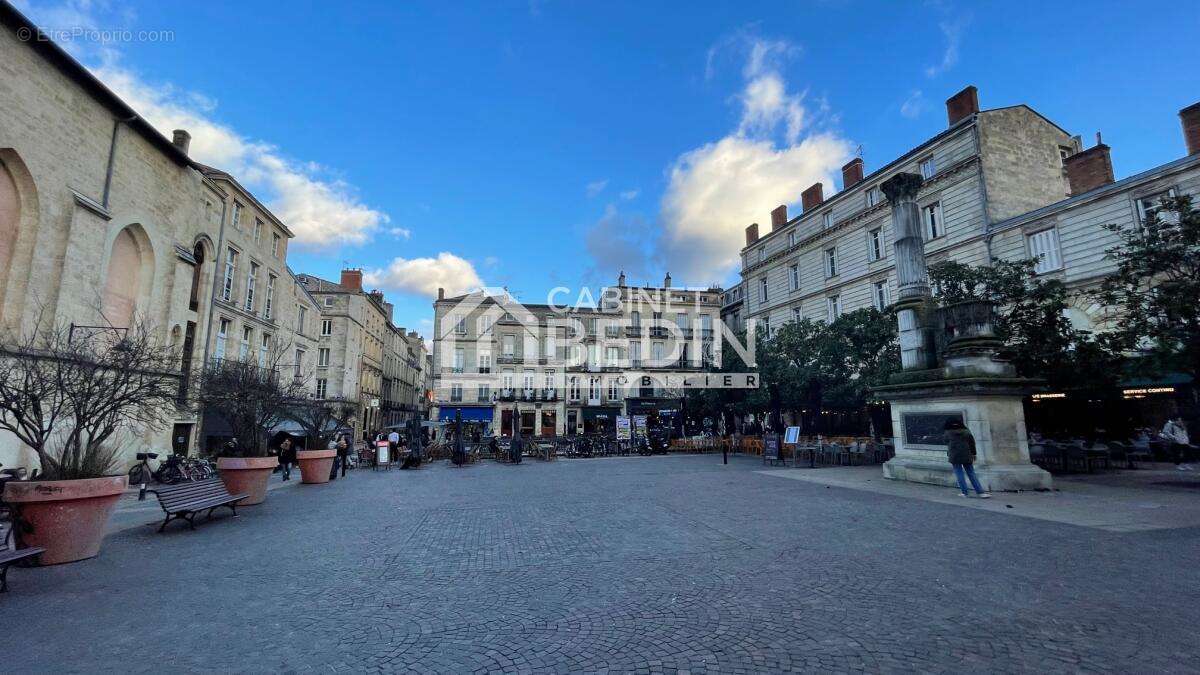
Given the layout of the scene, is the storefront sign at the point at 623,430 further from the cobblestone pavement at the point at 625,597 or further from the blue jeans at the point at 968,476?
the cobblestone pavement at the point at 625,597

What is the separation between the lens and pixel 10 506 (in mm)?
6082

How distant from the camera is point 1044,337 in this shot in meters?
14.4

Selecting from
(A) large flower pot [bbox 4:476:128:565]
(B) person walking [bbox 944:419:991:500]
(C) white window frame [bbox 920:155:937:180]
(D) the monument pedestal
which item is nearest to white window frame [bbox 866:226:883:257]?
(C) white window frame [bbox 920:155:937:180]

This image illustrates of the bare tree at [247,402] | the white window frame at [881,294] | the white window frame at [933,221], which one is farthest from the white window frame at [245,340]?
the white window frame at [933,221]

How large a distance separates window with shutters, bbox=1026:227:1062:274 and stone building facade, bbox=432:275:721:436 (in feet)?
71.8

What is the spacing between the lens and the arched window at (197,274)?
2198 centimetres

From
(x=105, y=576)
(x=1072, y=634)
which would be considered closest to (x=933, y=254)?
(x=1072, y=634)

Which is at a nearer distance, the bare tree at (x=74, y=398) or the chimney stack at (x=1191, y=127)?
the bare tree at (x=74, y=398)

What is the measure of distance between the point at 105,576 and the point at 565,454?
23006 millimetres

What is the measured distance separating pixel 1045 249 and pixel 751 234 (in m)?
22.2

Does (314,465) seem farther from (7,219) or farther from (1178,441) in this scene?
(1178,441)

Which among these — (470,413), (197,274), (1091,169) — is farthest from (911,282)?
(470,413)

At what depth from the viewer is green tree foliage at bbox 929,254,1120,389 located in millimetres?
13609

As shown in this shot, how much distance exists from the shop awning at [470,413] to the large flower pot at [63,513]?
36204 millimetres
